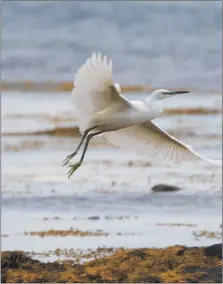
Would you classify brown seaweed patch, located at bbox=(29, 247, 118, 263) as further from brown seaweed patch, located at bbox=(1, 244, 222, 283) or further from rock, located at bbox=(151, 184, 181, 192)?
rock, located at bbox=(151, 184, 181, 192)

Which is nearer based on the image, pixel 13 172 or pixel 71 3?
pixel 13 172

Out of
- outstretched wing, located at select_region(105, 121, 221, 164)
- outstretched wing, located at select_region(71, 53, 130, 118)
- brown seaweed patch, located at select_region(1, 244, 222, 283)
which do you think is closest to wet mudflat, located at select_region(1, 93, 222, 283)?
brown seaweed patch, located at select_region(1, 244, 222, 283)

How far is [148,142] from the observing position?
44.8ft

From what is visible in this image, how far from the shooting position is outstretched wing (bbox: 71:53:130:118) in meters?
11.6

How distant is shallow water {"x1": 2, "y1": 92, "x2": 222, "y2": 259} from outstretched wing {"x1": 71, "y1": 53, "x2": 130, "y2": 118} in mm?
3351

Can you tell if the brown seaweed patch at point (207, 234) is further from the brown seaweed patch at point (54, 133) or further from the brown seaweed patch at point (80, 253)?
the brown seaweed patch at point (54, 133)

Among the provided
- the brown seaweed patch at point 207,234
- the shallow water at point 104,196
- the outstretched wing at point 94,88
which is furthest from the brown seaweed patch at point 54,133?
the outstretched wing at point 94,88

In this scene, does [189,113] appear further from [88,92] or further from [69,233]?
[88,92]

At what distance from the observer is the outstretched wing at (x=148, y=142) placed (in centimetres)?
1354

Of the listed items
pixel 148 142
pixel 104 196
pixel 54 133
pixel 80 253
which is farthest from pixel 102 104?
pixel 54 133

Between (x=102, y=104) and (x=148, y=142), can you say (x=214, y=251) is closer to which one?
(x=148, y=142)

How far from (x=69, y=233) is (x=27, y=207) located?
Answer: 8.52 ft

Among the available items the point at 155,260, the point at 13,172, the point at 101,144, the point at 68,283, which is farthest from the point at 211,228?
the point at 101,144

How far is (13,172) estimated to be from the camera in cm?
2330
